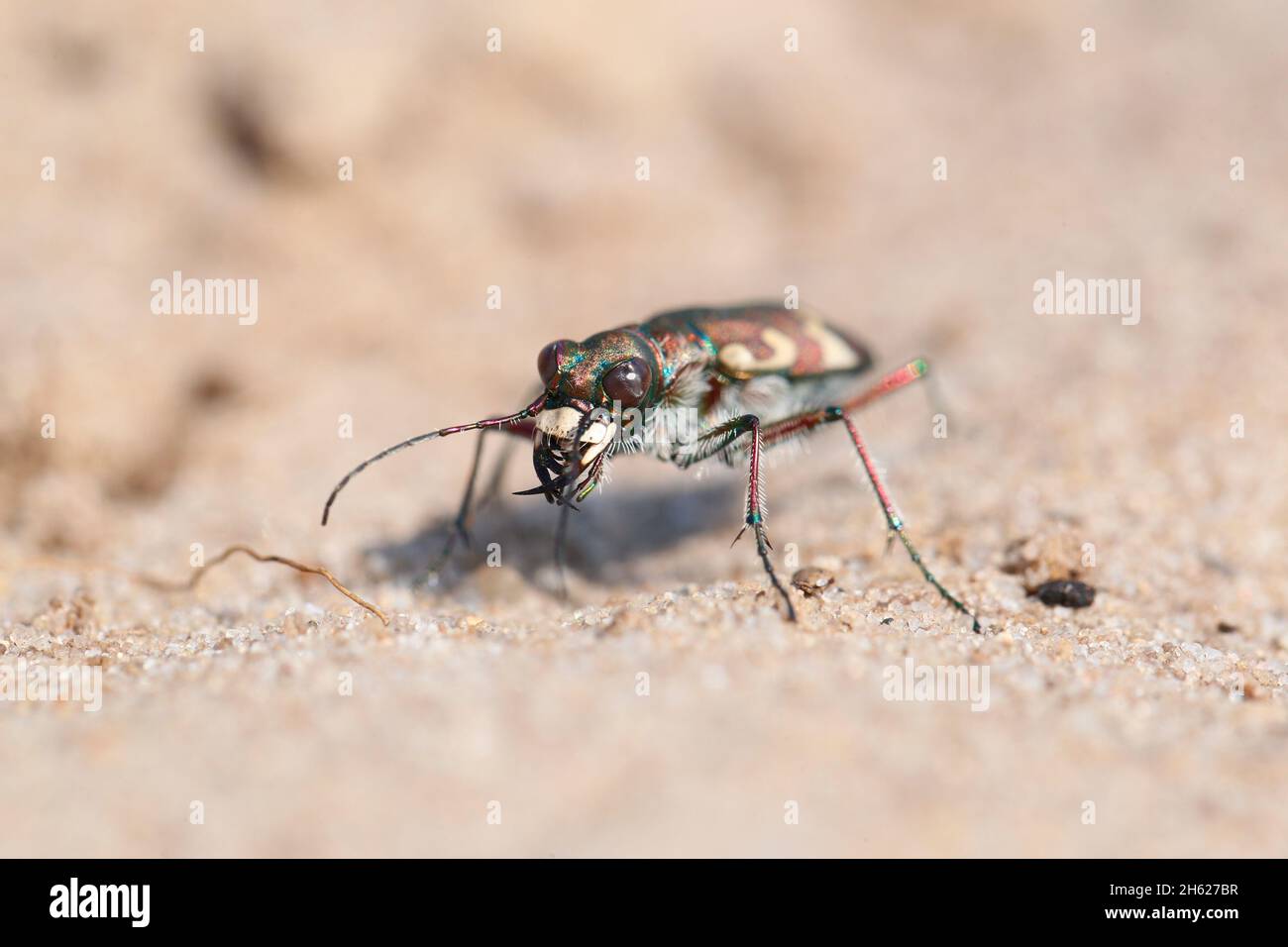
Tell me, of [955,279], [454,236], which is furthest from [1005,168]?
[454,236]

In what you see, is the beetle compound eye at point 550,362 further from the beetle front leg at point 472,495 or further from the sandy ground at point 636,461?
the sandy ground at point 636,461

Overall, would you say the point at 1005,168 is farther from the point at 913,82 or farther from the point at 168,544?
the point at 168,544

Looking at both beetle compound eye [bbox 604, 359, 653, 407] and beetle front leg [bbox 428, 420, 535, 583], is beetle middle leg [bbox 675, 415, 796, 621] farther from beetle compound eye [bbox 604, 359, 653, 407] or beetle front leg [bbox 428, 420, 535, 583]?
beetle front leg [bbox 428, 420, 535, 583]

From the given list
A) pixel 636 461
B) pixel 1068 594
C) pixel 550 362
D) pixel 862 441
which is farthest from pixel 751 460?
pixel 636 461

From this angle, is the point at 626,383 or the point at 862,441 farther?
the point at 862,441

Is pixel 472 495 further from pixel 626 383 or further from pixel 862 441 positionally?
pixel 862 441

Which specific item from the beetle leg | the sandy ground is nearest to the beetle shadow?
the sandy ground

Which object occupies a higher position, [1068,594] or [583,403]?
[583,403]
